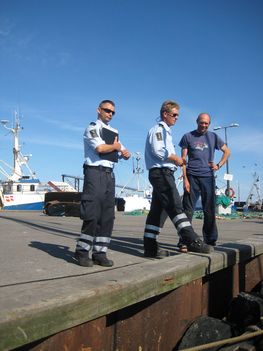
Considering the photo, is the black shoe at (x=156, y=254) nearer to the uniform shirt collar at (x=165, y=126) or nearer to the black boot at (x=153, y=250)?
the black boot at (x=153, y=250)

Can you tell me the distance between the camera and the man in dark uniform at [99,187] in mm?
4062

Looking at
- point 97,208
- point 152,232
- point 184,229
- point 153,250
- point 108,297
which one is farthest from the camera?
point 152,232

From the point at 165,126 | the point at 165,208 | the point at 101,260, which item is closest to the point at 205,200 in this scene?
the point at 165,208

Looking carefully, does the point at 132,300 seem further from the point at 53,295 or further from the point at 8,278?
the point at 8,278

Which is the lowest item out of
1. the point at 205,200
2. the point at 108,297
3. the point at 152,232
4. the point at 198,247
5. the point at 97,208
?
the point at 108,297

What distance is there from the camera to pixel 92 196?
4.10m

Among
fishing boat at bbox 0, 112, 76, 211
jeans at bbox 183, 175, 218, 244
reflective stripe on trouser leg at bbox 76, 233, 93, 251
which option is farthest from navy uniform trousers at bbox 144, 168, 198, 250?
fishing boat at bbox 0, 112, 76, 211

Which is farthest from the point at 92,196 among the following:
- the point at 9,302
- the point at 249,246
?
the point at 249,246

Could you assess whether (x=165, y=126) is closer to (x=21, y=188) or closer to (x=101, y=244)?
(x=101, y=244)

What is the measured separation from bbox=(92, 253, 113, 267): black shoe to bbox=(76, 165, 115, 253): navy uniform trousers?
0.22 feet

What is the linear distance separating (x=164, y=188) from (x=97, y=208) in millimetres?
1033

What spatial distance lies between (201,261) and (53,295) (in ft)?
6.44

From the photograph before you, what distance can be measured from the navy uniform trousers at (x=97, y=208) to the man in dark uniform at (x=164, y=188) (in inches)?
28.7

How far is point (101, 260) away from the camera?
399 cm
